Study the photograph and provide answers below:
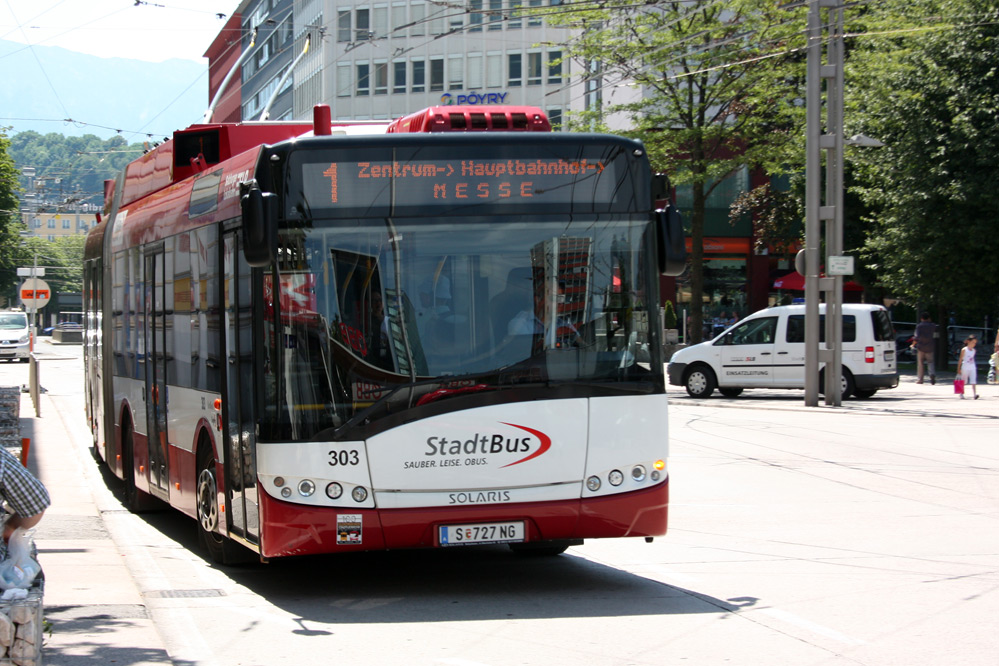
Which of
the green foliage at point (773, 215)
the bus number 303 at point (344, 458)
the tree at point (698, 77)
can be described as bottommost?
the bus number 303 at point (344, 458)

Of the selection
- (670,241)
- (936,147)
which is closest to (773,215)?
(936,147)

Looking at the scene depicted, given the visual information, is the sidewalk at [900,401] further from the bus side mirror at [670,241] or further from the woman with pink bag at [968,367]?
the bus side mirror at [670,241]

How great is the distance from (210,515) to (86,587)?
119 centimetres

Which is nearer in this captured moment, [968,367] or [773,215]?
[968,367]

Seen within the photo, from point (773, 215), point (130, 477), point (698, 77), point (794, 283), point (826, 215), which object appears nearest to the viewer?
point (130, 477)

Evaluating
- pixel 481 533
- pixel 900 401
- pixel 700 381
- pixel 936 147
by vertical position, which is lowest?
pixel 900 401

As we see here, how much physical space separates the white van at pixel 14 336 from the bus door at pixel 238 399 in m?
42.8

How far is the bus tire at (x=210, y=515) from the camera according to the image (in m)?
8.94

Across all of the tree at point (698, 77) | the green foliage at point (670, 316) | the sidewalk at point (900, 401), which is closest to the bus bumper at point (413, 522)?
the sidewalk at point (900, 401)

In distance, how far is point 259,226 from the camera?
7293 mm

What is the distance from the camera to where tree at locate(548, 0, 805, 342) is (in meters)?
35.3

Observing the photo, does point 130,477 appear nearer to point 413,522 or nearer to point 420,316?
point 413,522

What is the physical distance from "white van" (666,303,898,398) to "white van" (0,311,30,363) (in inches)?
1151

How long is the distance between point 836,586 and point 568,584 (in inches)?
64.9
